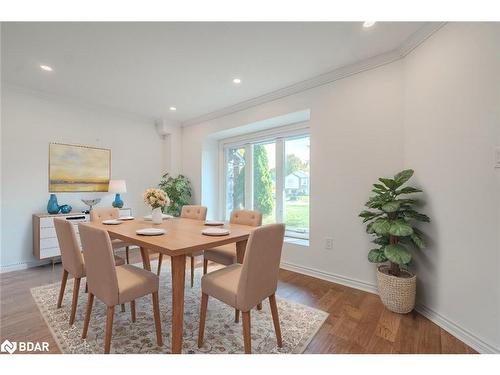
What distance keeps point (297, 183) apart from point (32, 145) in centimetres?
392

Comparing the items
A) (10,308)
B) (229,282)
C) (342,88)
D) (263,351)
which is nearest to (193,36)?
(342,88)

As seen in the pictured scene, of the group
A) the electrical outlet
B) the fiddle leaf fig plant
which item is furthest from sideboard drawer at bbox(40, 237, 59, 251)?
the fiddle leaf fig plant

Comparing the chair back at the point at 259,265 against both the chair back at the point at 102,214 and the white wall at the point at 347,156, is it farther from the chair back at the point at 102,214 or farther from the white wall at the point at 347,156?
the chair back at the point at 102,214

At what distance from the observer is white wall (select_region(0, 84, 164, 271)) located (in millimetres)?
2977

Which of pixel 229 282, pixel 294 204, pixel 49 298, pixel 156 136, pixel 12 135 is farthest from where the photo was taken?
pixel 156 136

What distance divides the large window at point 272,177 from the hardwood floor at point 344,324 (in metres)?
1.23

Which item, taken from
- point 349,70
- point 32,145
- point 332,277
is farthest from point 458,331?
point 32,145

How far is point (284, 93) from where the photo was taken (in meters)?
3.11

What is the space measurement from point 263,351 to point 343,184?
1872mm

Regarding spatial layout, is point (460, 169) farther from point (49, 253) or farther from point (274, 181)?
point (49, 253)

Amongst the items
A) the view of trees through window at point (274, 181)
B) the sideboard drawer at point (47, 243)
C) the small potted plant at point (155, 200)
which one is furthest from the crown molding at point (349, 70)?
the sideboard drawer at point (47, 243)

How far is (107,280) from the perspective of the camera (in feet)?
4.43

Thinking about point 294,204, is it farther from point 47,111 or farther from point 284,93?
point 47,111

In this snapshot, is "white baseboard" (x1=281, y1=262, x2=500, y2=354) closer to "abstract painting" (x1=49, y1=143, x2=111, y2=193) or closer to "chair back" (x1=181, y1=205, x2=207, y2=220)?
"chair back" (x1=181, y1=205, x2=207, y2=220)
